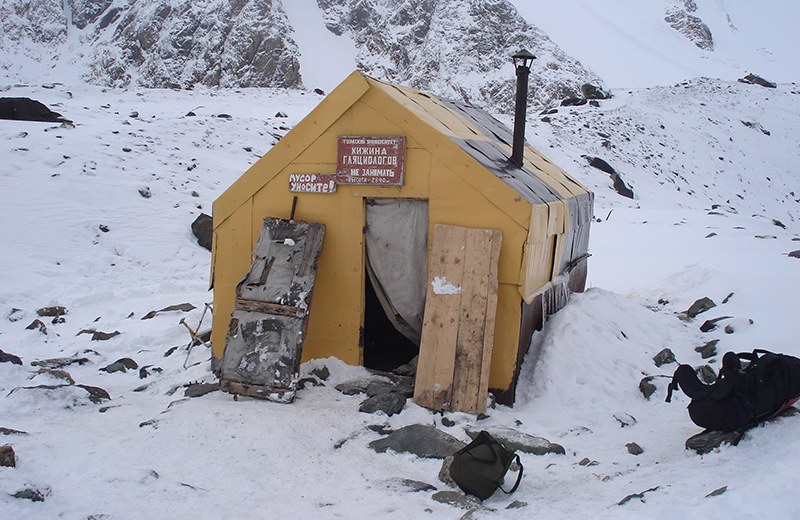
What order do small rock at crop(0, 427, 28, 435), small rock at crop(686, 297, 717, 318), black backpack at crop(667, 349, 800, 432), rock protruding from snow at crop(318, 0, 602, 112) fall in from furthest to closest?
rock protruding from snow at crop(318, 0, 602, 112) < small rock at crop(686, 297, 717, 318) < small rock at crop(0, 427, 28, 435) < black backpack at crop(667, 349, 800, 432)

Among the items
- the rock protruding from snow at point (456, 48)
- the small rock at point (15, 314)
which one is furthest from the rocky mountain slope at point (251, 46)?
the small rock at point (15, 314)

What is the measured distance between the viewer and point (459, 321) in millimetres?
5469

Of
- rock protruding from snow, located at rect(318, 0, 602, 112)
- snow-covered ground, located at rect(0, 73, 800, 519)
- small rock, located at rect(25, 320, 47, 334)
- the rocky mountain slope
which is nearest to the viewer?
snow-covered ground, located at rect(0, 73, 800, 519)

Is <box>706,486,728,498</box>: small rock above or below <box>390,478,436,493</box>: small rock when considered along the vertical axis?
above

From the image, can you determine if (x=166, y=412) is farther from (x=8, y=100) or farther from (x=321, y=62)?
(x=321, y=62)

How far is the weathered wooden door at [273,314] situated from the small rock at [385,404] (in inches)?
30.3

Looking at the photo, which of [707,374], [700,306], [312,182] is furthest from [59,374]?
[700,306]

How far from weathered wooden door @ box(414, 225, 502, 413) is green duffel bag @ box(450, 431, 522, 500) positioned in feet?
4.71

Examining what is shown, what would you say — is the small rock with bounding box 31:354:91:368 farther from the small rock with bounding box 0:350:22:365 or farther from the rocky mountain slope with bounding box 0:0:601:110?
the rocky mountain slope with bounding box 0:0:601:110

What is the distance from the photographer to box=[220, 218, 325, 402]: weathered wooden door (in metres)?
5.54

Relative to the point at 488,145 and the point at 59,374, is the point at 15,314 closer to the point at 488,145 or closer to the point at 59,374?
the point at 59,374

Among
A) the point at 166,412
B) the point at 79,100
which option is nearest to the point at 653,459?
the point at 166,412

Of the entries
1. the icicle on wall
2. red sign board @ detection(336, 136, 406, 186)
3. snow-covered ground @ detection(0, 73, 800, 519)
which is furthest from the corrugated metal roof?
snow-covered ground @ detection(0, 73, 800, 519)

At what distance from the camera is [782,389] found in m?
3.87
